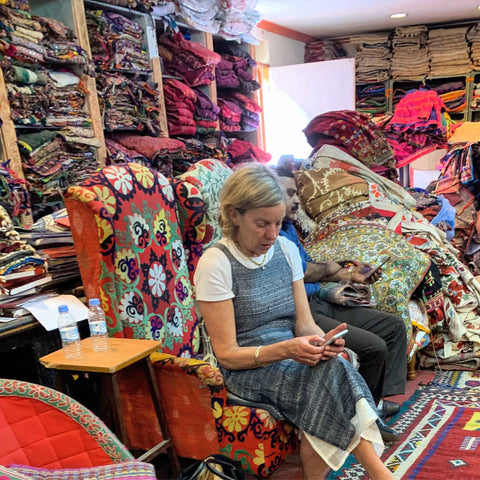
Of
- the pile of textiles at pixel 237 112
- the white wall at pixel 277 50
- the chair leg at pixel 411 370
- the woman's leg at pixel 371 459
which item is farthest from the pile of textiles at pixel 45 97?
the white wall at pixel 277 50

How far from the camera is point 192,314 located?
189cm

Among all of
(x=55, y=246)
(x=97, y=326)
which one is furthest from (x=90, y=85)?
(x=97, y=326)

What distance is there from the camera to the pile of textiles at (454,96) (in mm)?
5812

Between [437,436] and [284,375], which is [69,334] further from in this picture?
[437,436]

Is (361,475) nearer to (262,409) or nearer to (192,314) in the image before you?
(262,409)

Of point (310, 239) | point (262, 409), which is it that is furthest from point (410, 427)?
point (310, 239)

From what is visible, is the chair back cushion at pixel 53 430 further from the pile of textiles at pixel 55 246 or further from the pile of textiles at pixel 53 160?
the pile of textiles at pixel 53 160

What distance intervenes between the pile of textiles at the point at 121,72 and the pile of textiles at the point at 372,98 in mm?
4050

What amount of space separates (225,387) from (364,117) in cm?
283

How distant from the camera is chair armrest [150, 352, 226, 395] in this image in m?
1.44

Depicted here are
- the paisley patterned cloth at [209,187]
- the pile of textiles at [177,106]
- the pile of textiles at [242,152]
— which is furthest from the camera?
the pile of textiles at [242,152]

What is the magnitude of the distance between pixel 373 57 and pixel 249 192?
5.37 metres

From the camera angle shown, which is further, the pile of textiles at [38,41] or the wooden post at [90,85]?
the wooden post at [90,85]

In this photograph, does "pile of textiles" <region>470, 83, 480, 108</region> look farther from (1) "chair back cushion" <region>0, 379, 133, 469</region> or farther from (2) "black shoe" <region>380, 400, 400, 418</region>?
(1) "chair back cushion" <region>0, 379, 133, 469</region>
